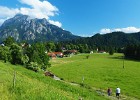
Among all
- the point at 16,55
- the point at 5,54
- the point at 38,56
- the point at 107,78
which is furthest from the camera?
the point at 38,56

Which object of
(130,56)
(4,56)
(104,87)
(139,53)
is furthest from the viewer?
(130,56)

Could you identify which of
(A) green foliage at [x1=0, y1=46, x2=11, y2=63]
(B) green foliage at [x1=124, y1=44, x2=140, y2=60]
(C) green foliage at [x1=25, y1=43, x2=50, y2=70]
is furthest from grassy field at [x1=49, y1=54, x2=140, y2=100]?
(B) green foliage at [x1=124, y1=44, x2=140, y2=60]

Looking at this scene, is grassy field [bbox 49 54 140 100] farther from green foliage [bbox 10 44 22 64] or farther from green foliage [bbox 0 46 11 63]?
green foliage [bbox 0 46 11 63]

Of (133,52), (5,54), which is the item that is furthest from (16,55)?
(133,52)

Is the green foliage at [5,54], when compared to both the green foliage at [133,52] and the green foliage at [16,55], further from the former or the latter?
the green foliage at [133,52]

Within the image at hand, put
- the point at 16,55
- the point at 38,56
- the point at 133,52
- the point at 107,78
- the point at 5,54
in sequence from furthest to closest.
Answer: the point at 133,52
the point at 38,56
the point at 16,55
the point at 5,54
the point at 107,78

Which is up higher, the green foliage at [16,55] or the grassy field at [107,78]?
the green foliage at [16,55]

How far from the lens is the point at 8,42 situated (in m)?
126

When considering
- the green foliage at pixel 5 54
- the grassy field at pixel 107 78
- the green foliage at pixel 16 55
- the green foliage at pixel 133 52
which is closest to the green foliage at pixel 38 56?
the grassy field at pixel 107 78

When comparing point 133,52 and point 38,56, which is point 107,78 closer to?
point 38,56

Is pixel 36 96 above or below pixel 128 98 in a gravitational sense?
above

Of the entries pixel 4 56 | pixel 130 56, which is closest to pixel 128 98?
pixel 4 56

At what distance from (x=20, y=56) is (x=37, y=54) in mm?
11782

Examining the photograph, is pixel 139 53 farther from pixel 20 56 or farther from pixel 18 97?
pixel 18 97
